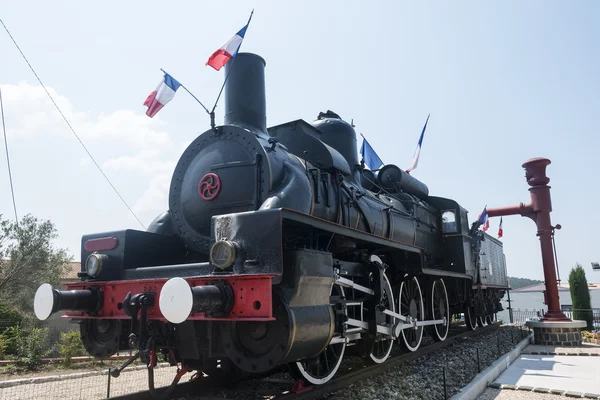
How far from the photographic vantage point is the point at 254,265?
388 centimetres

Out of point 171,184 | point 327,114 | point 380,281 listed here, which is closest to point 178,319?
point 171,184

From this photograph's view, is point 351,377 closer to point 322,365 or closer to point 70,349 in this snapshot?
point 322,365

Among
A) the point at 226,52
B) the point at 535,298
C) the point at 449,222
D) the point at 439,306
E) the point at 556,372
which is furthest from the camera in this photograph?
the point at 535,298

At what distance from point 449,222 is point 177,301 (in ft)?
28.3

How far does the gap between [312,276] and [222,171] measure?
1.78m

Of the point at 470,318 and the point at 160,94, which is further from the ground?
the point at 160,94

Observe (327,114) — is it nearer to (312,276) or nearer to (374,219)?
(374,219)

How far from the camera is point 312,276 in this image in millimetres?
4188

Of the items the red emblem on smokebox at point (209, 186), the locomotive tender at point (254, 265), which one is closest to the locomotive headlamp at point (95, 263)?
the locomotive tender at point (254, 265)

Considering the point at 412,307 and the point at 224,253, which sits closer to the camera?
the point at 224,253

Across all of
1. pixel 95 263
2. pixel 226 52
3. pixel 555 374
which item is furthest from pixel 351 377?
pixel 226 52

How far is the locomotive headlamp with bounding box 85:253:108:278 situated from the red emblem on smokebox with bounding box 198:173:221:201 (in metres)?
1.24

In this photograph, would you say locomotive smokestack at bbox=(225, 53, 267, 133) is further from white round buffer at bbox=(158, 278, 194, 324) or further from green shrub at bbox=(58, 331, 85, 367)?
green shrub at bbox=(58, 331, 85, 367)

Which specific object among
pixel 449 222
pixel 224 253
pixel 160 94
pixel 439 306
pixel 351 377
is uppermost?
pixel 160 94
